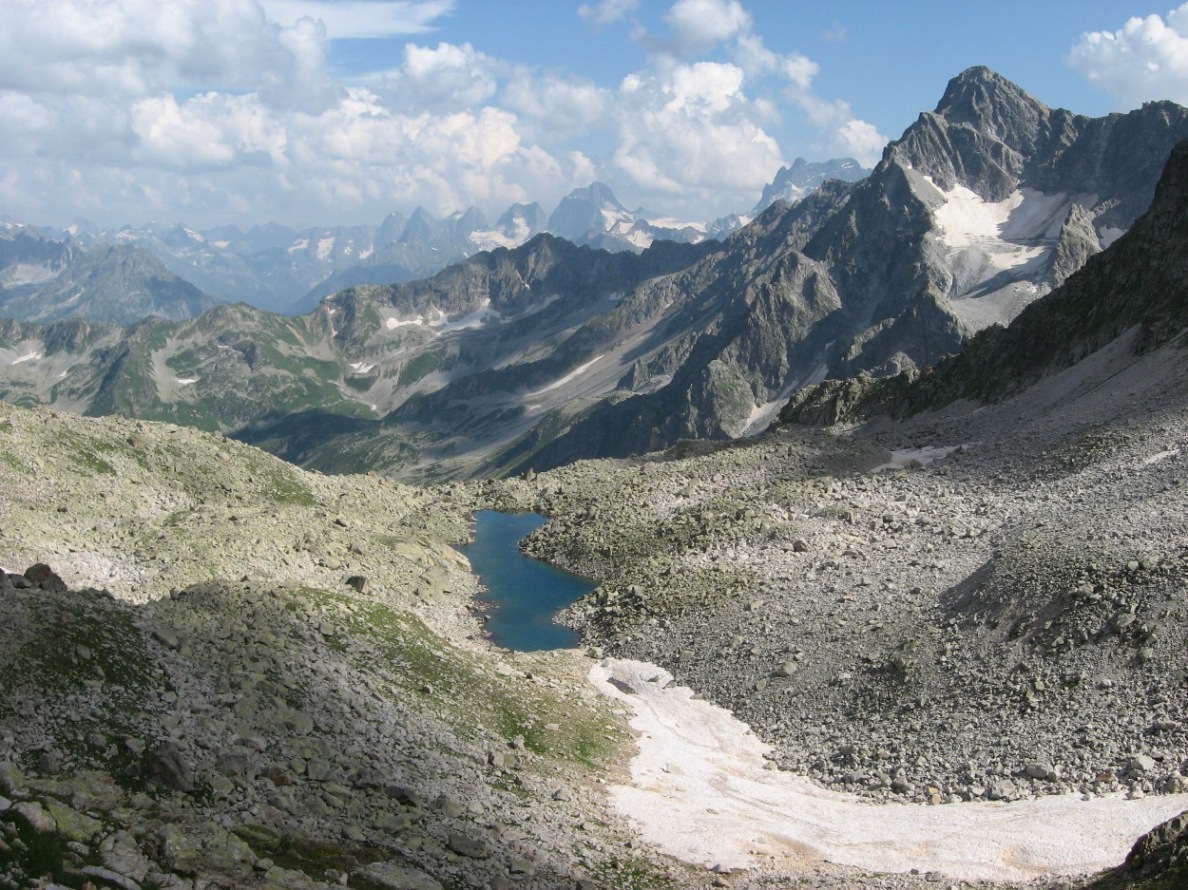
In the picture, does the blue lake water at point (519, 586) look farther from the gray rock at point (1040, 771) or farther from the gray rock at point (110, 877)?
the gray rock at point (110, 877)

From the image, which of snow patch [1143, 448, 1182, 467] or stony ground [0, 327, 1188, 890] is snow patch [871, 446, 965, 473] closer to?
stony ground [0, 327, 1188, 890]

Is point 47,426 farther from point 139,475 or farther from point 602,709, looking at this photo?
point 602,709

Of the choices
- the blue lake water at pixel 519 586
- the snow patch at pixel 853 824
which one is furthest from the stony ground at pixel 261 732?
the blue lake water at pixel 519 586

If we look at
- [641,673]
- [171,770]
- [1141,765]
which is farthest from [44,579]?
[1141,765]

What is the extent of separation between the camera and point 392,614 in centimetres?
5544

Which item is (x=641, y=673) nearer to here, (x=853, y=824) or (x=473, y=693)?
(x=473, y=693)

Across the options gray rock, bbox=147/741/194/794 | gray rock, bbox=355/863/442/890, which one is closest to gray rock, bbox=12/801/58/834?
gray rock, bbox=147/741/194/794

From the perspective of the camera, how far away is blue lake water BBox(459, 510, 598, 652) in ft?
226

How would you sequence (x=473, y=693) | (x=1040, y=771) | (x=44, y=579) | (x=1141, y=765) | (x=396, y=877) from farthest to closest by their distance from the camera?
(x=473, y=693), (x=44, y=579), (x=1040, y=771), (x=1141, y=765), (x=396, y=877)

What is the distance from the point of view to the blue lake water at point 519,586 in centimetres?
6881

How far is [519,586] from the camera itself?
3162 inches

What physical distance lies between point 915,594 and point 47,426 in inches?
2463

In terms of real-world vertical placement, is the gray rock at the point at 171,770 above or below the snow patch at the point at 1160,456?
below

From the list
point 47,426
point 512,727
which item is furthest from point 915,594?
point 47,426
